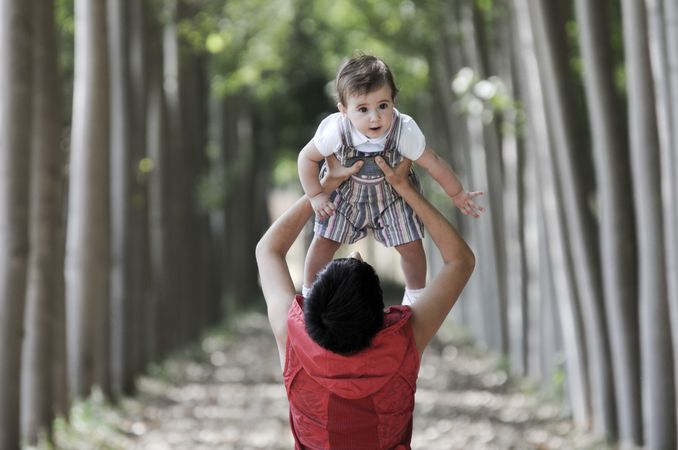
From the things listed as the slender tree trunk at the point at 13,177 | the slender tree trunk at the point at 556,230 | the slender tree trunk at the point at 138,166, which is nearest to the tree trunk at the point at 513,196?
the slender tree trunk at the point at 556,230

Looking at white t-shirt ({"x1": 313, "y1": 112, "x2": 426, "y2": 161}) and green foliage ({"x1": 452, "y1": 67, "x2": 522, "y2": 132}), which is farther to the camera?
green foliage ({"x1": 452, "y1": 67, "x2": 522, "y2": 132})

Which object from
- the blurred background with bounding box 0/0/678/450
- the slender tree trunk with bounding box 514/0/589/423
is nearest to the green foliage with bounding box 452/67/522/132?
the blurred background with bounding box 0/0/678/450

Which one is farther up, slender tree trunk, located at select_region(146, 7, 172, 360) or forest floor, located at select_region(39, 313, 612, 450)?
slender tree trunk, located at select_region(146, 7, 172, 360)

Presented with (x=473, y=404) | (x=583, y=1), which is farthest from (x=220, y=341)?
(x=583, y=1)

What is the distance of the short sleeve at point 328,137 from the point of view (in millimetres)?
4078

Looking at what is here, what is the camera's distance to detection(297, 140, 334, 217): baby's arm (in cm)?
412

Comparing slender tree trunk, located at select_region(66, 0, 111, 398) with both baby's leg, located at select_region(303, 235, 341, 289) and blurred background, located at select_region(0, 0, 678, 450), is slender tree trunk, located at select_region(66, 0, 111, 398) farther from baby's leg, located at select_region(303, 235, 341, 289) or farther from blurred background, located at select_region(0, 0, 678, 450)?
baby's leg, located at select_region(303, 235, 341, 289)

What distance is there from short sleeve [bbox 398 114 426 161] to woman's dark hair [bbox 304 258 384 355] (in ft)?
1.62

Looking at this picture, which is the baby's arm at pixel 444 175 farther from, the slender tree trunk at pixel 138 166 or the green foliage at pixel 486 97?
the slender tree trunk at pixel 138 166

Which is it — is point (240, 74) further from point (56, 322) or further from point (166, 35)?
point (56, 322)

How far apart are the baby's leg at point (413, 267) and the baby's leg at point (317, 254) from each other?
272 mm

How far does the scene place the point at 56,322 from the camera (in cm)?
1077

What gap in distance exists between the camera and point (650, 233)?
8.55 metres

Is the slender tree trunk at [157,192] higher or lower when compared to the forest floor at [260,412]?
higher
